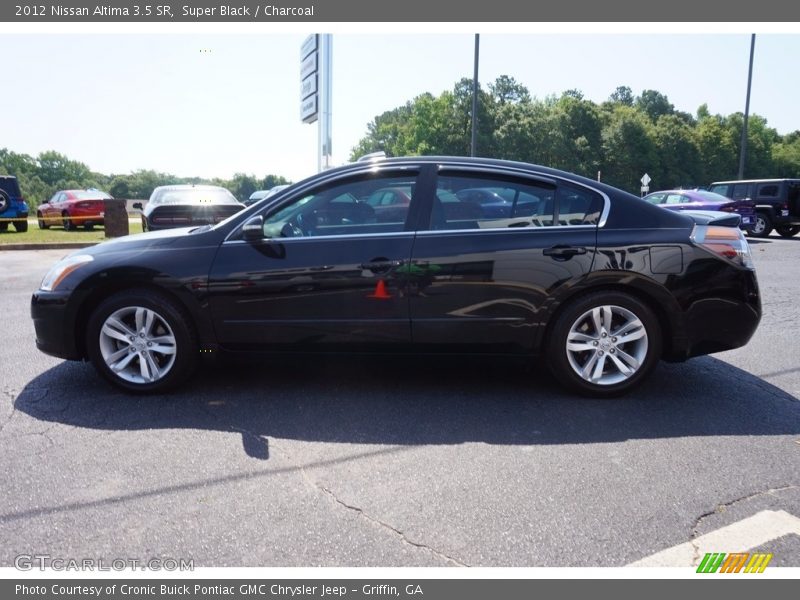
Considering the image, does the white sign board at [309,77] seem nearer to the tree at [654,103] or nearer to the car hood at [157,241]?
the car hood at [157,241]

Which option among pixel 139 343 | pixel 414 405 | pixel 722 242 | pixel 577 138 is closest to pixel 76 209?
pixel 139 343

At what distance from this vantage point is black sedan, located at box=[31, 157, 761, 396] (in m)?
3.91

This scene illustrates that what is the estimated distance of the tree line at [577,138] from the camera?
66062 mm

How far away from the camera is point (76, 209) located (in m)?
19.0

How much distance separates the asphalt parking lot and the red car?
53.4ft

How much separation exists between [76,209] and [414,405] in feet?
61.0

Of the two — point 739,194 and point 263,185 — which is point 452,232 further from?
point 263,185

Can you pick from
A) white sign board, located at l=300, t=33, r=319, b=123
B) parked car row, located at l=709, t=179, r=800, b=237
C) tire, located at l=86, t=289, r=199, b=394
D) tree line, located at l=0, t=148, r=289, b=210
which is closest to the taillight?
tire, located at l=86, t=289, r=199, b=394

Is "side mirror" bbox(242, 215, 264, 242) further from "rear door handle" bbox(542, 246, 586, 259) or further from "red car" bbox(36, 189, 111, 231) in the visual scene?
"red car" bbox(36, 189, 111, 231)

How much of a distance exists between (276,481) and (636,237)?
2.71 m

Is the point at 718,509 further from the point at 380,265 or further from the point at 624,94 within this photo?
the point at 624,94

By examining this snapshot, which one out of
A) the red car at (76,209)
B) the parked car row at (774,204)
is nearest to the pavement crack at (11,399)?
the red car at (76,209)

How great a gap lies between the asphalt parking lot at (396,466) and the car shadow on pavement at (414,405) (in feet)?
0.06

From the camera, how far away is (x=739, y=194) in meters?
19.7
